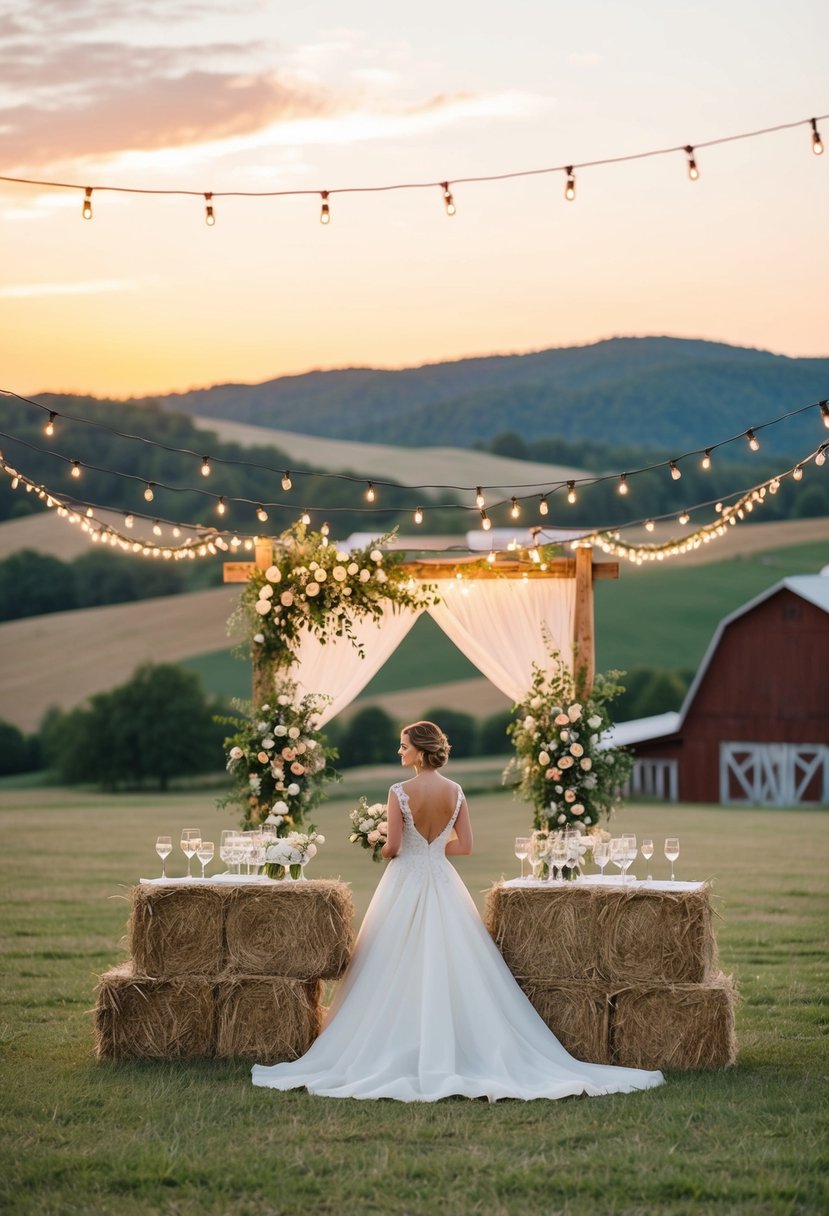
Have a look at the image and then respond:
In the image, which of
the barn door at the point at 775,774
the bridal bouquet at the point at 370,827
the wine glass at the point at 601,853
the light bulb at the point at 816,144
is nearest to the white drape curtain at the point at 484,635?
the bridal bouquet at the point at 370,827

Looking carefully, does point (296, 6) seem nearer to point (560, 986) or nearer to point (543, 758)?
point (543, 758)

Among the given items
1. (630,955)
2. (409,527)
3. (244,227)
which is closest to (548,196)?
(244,227)

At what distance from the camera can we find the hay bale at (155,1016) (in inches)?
326

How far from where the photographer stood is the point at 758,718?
32562 mm

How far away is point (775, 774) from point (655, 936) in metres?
25.0

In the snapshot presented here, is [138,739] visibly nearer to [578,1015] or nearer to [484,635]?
[484,635]

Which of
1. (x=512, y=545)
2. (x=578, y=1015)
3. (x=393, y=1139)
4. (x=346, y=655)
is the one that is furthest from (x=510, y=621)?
(x=393, y=1139)

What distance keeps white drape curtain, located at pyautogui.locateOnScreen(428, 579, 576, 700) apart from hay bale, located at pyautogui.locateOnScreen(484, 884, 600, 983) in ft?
8.84

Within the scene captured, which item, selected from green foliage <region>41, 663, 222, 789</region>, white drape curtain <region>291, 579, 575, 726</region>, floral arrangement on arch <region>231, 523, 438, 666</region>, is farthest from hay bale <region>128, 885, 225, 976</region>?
green foliage <region>41, 663, 222, 789</region>

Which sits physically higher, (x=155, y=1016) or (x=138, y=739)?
(x=138, y=739)

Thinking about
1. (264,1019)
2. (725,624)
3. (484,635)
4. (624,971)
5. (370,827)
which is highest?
(725,624)

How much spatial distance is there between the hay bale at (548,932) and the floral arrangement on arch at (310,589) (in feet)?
9.08

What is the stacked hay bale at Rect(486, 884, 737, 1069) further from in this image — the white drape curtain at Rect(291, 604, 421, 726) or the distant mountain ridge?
the distant mountain ridge

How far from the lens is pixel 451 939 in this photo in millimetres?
8070
